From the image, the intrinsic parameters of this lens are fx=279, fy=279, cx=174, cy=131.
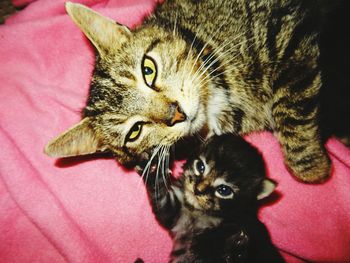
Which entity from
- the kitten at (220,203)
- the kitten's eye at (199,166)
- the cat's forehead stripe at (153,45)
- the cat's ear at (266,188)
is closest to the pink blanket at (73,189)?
the kitten at (220,203)

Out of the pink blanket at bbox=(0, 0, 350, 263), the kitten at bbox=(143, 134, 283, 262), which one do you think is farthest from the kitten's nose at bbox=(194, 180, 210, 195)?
the pink blanket at bbox=(0, 0, 350, 263)

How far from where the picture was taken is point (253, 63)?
152 cm

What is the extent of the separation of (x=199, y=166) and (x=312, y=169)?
0.66 metres

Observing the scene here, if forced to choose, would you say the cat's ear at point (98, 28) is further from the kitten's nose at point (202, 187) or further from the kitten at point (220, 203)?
the kitten's nose at point (202, 187)

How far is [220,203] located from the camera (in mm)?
1653

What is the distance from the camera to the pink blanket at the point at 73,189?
5.88 feet

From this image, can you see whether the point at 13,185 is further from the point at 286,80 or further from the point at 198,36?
the point at 286,80

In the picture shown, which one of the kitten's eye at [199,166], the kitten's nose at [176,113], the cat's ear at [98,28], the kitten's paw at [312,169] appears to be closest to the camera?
the kitten's nose at [176,113]

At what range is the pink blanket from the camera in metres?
1.79

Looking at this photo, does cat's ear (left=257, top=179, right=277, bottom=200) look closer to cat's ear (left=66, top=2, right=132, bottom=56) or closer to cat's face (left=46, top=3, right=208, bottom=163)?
cat's face (left=46, top=3, right=208, bottom=163)

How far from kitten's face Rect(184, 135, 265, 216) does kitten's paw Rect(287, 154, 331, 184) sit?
0.19m

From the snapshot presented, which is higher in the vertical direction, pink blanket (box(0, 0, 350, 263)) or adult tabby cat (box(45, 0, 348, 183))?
adult tabby cat (box(45, 0, 348, 183))

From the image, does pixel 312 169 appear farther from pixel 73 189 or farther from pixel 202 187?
pixel 73 189

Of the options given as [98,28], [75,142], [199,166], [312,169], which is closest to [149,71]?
[98,28]
